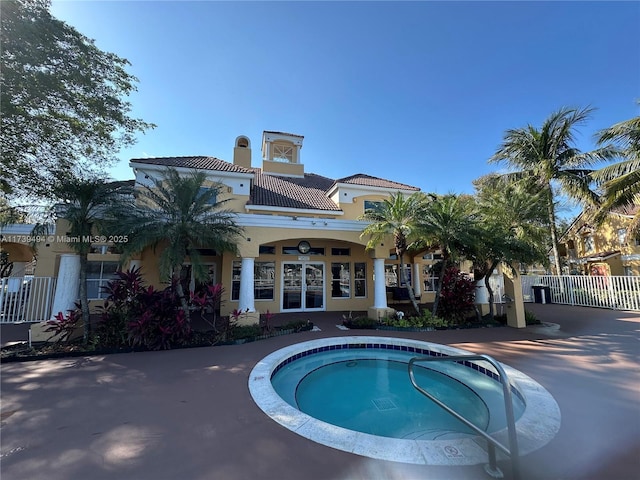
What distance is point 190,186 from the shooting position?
895 centimetres

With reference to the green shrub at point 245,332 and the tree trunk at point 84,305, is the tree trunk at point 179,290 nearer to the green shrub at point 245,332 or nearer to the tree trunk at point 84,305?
the green shrub at point 245,332

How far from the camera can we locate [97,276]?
522 inches

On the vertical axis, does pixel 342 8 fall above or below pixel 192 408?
above

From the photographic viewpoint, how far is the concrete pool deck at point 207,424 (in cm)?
303

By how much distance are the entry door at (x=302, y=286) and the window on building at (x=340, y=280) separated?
64 cm

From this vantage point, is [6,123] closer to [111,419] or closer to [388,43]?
[111,419]

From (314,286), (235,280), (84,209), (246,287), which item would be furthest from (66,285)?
(314,286)

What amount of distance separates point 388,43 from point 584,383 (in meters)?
11.2

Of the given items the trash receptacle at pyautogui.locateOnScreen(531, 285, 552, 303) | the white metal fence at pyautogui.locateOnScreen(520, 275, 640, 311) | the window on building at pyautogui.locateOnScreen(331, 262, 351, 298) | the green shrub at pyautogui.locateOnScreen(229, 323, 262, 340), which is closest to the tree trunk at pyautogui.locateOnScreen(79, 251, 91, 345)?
the green shrub at pyautogui.locateOnScreen(229, 323, 262, 340)

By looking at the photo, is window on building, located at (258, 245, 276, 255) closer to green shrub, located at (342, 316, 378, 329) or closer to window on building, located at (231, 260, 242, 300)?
window on building, located at (231, 260, 242, 300)

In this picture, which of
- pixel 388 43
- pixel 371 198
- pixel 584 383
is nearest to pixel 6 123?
pixel 388 43

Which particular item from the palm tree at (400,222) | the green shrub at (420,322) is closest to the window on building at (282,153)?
the palm tree at (400,222)

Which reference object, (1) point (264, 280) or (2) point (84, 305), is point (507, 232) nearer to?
(1) point (264, 280)

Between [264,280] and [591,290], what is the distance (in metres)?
19.2
